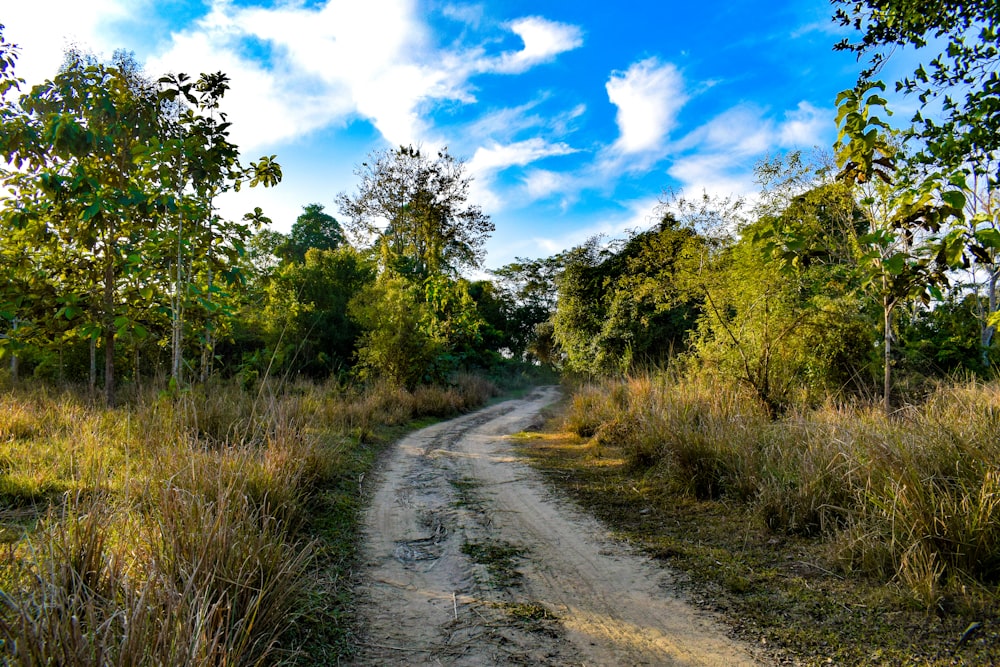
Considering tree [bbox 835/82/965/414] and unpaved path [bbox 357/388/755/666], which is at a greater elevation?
tree [bbox 835/82/965/414]

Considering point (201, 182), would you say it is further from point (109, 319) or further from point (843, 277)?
point (843, 277)

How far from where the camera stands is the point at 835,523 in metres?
3.71

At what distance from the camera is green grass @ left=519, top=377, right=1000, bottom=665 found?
9.00 feet

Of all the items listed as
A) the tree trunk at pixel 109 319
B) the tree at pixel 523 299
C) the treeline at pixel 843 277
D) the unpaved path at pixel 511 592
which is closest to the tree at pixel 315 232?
the tree at pixel 523 299

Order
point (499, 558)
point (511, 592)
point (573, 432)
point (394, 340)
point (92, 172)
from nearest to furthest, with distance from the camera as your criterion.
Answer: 1. point (511, 592)
2. point (499, 558)
3. point (92, 172)
4. point (573, 432)
5. point (394, 340)

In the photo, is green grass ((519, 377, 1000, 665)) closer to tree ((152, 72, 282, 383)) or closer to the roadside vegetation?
the roadside vegetation

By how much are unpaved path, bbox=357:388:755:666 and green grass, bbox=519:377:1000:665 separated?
35cm

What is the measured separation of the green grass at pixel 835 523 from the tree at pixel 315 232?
32.5 m

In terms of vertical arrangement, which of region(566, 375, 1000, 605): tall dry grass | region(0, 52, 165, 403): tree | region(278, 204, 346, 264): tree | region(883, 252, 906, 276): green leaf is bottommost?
region(566, 375, 1000, 605): tall dry grass

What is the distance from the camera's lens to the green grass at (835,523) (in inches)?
108

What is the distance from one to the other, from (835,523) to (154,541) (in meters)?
4.52

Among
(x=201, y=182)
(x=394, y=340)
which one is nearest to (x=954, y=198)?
(x=201, y=182)

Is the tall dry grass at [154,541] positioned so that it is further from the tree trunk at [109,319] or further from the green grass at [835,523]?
the green grass at [835,523]

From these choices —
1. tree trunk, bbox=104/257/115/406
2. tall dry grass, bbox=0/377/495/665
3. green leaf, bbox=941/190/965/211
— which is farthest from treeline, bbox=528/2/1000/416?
tree trunk, bbox=104/257/115/406
